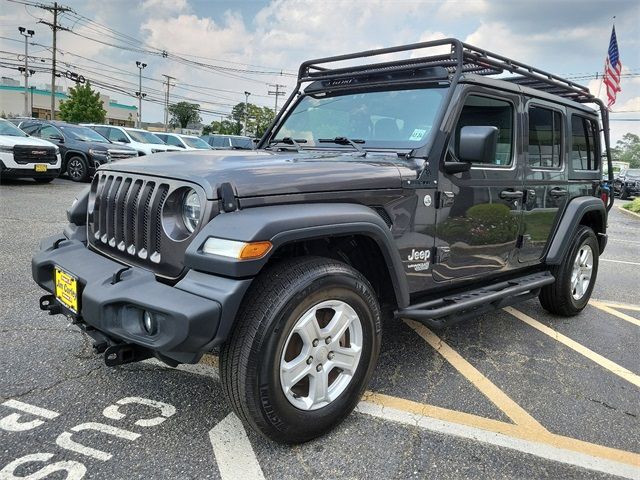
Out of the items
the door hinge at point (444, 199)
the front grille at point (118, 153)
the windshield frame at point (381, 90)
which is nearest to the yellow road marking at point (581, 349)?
the door hinge at point (444, 199)

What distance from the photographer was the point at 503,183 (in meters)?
3.64

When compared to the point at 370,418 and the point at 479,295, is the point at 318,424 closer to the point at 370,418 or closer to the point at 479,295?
the point at 370,418

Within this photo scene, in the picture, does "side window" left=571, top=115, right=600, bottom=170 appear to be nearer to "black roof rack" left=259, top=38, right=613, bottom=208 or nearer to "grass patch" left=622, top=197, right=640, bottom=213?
"black roof rack" left=259, top=38, right=613, bottom=208

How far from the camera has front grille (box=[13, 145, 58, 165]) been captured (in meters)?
11.9

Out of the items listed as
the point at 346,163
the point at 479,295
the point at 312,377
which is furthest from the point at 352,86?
the point at 312,377

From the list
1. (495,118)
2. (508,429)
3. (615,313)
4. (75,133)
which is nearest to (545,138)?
(495,118)

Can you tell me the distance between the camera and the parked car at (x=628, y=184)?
2408 centimetres

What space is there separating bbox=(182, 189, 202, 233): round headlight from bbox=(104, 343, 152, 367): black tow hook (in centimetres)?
61

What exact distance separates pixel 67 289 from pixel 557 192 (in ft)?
12.5

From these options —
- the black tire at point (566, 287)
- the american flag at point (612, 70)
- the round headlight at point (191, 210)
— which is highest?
the american flag at point (612, 70)

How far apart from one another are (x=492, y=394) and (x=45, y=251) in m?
2.91

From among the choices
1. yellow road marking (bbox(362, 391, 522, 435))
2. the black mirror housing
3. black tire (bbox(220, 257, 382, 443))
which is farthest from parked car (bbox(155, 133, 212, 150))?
black tire (bbox(220, 257, 382, 443))

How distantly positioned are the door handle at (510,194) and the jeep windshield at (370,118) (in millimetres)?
856

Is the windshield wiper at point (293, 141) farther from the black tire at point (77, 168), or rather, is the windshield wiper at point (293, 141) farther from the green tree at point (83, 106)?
the green tree at point (83, 106)
